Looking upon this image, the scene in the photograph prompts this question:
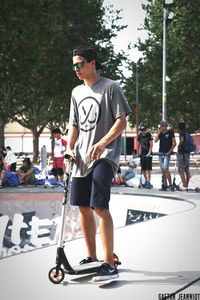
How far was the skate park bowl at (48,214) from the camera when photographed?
10711mm

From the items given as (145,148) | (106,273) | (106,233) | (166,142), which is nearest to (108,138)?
(106,233)

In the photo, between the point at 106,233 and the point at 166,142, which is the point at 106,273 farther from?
the point at 166,142

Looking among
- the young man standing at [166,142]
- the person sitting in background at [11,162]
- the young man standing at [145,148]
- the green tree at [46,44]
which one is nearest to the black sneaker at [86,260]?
the young man standing at [166,142]

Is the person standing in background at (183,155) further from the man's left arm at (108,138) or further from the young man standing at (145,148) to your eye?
the man's left arm at (108,138)

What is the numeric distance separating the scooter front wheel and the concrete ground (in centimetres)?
4

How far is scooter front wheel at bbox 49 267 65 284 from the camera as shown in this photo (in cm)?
443

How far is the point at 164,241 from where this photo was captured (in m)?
6.25

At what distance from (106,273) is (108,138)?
1.03m

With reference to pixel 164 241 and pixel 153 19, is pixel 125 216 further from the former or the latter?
pixel 153 19

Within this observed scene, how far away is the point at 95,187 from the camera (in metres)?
4.64

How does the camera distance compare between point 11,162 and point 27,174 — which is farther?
point 11,162

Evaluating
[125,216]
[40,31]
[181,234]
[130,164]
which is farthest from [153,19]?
[181,234]

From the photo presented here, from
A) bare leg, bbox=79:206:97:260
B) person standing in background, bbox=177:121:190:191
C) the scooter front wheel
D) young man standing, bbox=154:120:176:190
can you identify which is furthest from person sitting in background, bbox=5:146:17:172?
the scooter front wheel

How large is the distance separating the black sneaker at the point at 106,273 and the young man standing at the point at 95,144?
0.03 metres
